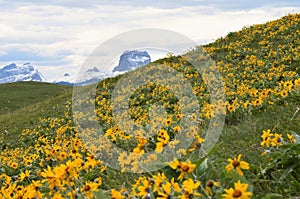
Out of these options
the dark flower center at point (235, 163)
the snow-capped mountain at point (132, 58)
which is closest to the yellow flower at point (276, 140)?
the dark flower center at point (235, 163)

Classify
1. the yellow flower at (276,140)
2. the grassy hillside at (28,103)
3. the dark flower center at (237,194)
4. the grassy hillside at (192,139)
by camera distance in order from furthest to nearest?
the grassy hillside at (28,103) < the yellow flower at (276,140) < the grassy hillside at (192,139) < the dark flower center at (237,194)

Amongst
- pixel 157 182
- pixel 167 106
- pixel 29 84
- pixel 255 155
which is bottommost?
pixel 29 84

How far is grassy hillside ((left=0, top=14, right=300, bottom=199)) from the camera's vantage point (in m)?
2.85

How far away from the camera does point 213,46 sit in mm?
21453

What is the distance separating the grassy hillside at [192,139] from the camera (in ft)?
9.34

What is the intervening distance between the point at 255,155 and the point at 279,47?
13.1 meters

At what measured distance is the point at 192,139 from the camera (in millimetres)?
5488

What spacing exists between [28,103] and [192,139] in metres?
31.9

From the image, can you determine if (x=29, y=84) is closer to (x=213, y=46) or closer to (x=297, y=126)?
(x=213, y=46)

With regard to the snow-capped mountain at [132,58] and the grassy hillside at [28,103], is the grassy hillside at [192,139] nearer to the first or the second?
the snow-capped mountain at [132,58]

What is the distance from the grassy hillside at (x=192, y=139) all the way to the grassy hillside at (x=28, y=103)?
5.10 feet

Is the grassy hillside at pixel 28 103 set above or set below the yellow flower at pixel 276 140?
below

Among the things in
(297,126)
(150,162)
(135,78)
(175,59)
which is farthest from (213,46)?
(150,162)

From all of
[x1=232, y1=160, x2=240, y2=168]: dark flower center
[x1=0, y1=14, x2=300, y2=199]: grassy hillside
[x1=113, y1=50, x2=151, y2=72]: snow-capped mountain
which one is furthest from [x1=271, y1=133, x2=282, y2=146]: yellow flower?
[x1=113, y1=50, x2=151, y2=72]: snow-capped mountain
